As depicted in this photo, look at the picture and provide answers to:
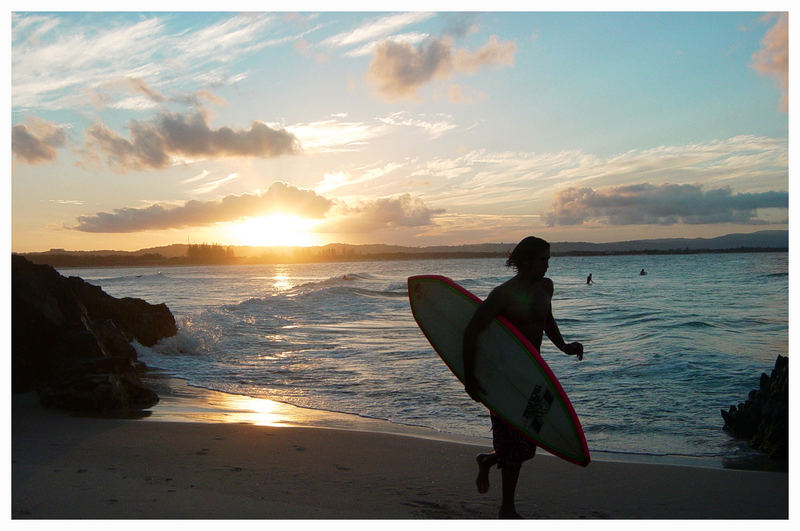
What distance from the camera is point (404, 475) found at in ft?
15.3

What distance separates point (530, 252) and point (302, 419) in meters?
4.14

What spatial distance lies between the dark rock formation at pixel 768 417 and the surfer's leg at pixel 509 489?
3250mm

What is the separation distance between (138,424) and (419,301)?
11.3 ft

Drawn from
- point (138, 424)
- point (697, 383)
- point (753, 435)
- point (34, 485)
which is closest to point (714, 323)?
point (697, 383)

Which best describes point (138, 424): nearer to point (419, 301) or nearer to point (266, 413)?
point (266, 413)

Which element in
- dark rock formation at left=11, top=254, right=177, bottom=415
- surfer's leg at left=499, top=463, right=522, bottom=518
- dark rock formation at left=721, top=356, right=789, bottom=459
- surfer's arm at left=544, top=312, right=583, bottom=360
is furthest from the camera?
dark rock formation at left=11, top=254, right=177, bottom=415

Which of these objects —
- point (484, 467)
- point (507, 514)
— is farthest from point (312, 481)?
point (507, 514)

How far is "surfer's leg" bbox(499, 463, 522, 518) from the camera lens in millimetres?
3781

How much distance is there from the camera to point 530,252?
12.6 ft

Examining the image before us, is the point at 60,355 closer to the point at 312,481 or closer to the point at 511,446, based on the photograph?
the point at 312,481

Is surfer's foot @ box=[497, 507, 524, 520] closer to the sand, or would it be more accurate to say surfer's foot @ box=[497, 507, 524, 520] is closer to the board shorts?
the sand

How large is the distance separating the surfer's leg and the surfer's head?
1.37 metres

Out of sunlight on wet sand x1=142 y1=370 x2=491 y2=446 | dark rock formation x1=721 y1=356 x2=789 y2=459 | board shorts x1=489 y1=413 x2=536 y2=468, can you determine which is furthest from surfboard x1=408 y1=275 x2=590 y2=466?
dark rock formation x1=721 y1=356 x2=789 y2=459

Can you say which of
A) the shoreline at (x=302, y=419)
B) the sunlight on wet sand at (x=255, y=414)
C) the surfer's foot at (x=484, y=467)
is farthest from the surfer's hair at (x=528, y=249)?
the sunlight on wet sand at (x=255, y=414)
